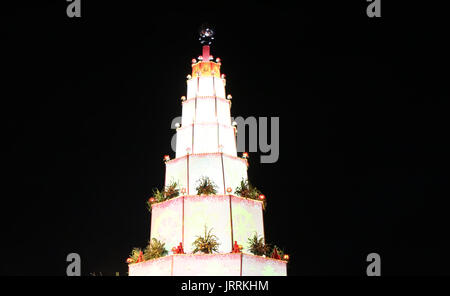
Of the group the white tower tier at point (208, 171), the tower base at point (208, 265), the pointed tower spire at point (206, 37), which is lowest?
the tower base at point (208, 265)

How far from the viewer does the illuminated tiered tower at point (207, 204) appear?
1998 cm

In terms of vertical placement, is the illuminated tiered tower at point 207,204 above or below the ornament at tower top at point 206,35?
below

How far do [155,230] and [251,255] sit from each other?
364cm

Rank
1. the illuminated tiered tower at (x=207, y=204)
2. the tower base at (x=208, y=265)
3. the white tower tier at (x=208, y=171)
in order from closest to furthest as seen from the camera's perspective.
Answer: the tower base at (x=208, y=265) → the illuminated tiered tower at (x=207, y=204) → the white tower tier at (x=208, y=171)

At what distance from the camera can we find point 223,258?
65.3ft

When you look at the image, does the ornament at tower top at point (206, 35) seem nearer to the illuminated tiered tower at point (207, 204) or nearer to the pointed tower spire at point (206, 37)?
the pointed tower spire at point (206, 37)

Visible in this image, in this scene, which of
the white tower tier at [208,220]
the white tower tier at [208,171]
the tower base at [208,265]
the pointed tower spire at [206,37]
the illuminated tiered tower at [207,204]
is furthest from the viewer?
the pointed tower spire at [206,37]

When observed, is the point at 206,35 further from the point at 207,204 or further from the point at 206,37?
the point at 207,204

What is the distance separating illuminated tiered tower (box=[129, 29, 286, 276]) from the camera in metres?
20.0

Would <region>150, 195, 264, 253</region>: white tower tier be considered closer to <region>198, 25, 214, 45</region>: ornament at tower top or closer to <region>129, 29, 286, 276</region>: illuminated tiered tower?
<region>129, 29, 286, 276</region>: illuminated tiered tower

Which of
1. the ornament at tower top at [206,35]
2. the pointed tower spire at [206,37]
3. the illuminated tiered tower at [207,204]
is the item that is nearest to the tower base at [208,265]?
the illuminated tiered tower at [207,204]

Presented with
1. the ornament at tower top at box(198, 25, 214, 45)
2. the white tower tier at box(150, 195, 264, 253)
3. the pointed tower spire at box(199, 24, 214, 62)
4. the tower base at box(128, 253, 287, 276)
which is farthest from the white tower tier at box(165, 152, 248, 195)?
the ornament at tower top at box(198, 25, 214, 45)
